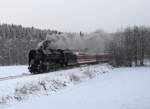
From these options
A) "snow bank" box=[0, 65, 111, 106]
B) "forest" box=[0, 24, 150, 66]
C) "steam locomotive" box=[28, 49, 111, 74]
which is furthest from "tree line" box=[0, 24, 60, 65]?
"snow bank" box=[0, 65, 111, 106]

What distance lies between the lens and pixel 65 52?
43.0 meters

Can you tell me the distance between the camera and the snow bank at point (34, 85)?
22194mm

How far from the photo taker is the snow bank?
22194 millimetres

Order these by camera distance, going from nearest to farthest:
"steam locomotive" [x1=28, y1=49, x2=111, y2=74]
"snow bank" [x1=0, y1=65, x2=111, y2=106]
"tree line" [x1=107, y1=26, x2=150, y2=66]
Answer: "snow bank" [x1=0, y1=65, x2=111, y2=106], "steam locomotive" [x1=28, y1=49, x2=111, y2=74], "tree line" [x1=107, y1=26, x2=150, y2=66]

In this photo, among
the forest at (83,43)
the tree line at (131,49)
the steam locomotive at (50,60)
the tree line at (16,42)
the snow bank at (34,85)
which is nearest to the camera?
the snow bank at (34,85)

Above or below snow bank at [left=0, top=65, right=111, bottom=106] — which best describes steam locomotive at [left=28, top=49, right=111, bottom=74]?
above

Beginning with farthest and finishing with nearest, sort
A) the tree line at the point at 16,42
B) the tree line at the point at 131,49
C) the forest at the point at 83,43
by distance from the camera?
Result: the tree line at the point at 16,42 → the forest at the point at 83,43 → the tree line at the point at 131,49

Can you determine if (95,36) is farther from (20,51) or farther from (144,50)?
(144,50)

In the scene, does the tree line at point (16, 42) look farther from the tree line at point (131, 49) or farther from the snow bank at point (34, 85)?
the snow bank at point (34, 85)

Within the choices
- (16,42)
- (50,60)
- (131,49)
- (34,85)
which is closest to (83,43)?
(16,42)

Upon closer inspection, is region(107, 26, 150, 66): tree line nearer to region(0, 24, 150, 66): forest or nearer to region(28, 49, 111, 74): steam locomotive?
region(0, 24, 150, 66): forest

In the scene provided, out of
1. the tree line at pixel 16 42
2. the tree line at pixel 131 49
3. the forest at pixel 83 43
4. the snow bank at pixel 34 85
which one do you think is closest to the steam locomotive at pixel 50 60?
the snow bank at pixel 34 85

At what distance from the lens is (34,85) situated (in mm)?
25828

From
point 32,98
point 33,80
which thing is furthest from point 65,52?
point 32,98
